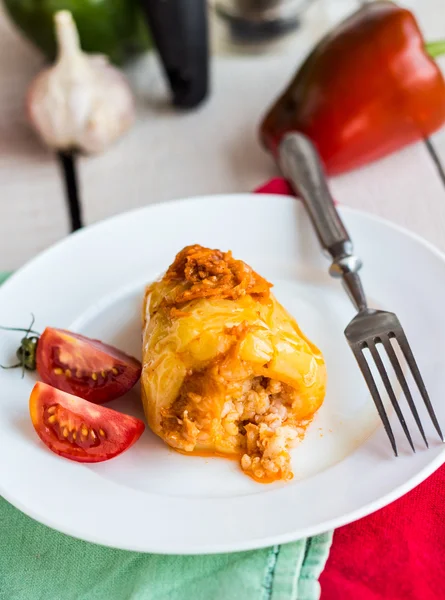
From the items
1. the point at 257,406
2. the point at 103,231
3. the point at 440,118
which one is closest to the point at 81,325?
the point at 103,231

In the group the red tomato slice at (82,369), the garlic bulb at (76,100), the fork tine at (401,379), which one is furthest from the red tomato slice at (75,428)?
the garlic bulb at (76,100)

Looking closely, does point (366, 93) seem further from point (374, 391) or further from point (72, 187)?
point (374, 391)

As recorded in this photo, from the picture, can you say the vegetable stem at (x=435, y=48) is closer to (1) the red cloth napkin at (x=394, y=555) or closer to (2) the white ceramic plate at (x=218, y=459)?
(2) the white ceramic plate at (x=218, y=459)

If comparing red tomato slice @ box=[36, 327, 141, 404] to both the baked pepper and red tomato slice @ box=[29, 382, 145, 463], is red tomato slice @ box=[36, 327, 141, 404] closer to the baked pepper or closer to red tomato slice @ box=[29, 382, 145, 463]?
red tomato slice @ box=[29, 382, 145, 463]

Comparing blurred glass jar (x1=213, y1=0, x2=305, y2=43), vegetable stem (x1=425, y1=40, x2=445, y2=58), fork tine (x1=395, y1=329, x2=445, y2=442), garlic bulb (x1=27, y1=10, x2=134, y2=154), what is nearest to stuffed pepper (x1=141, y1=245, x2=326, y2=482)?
fork tine (x1=395, y1=329, x2=445, y2=442)

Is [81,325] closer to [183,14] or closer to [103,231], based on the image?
[103,231]

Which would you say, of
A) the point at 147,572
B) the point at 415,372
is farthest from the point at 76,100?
the point at 147,572
